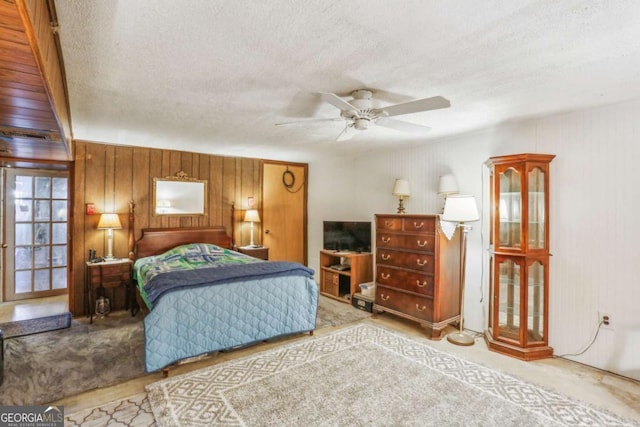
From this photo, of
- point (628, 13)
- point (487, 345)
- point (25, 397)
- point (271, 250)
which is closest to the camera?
point (628, 13)

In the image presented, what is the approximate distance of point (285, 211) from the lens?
591cm

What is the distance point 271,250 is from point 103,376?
323 cm

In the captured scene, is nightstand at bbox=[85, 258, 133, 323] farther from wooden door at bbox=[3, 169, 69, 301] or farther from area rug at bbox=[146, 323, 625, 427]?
area rug at bbox=[146, 323, 625, 427]

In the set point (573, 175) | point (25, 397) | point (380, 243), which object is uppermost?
point (573, 175)

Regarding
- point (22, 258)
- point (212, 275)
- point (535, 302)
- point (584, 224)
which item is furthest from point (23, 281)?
point (584, 224)

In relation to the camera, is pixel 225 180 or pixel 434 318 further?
pixel 225 180

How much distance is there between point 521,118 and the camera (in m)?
3.31

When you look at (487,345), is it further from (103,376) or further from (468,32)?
(103,376)

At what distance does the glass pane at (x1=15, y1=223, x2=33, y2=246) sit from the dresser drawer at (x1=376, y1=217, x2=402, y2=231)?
5.19 meters

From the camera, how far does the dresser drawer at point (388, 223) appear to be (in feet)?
13.4

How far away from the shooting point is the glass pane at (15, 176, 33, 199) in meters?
4.85

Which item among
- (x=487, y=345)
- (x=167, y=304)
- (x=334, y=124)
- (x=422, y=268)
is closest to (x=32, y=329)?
(x=167, y=304)

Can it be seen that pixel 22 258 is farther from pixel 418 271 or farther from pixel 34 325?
pixel 418 271

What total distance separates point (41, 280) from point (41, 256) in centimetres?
38
